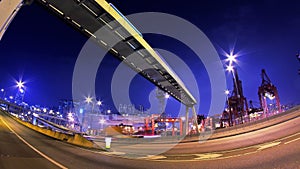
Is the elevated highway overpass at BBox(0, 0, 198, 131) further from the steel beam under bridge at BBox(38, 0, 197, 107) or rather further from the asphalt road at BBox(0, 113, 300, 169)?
the asphalt road at BBox(0, 113, 300, 169)

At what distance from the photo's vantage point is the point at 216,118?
6462 cm

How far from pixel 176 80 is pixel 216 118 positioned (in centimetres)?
4597

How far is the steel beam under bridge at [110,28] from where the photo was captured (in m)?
10.2

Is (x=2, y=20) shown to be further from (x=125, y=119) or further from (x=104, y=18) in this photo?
(x=125, y=119)

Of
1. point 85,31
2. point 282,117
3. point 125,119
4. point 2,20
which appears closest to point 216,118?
point 282,117

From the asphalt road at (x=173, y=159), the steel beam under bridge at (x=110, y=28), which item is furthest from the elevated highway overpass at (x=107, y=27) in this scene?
the asphalt road at (x=173, y=159)

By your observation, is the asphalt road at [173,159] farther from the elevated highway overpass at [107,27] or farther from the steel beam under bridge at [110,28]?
the steel beam under bridge at [110,28]

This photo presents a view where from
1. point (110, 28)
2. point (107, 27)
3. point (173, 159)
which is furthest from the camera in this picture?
point (110, 28)

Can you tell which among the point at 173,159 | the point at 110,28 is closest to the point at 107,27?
the point at 110,28

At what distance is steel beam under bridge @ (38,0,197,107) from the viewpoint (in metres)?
10.2

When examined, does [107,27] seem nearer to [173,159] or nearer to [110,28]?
[110,28]

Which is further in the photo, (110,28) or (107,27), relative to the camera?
(110,28)

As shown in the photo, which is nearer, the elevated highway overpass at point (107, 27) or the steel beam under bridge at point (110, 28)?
the elevated highway overpass at point (107, 27)

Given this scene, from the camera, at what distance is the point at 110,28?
12.4 m
